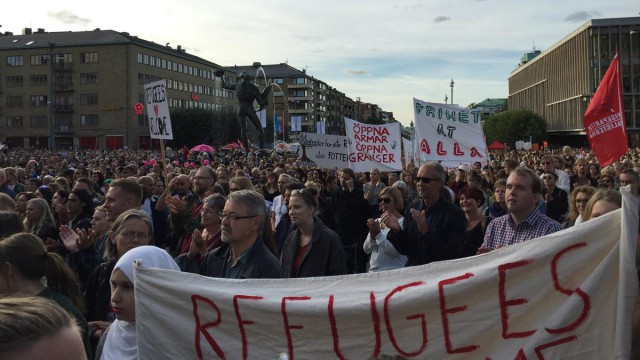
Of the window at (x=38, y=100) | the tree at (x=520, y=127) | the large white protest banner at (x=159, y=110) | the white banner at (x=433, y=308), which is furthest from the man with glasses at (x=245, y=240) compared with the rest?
the window at (x=38, y=100)

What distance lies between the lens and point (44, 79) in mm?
84688

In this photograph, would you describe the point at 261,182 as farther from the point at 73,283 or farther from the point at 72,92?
the point at 72,92

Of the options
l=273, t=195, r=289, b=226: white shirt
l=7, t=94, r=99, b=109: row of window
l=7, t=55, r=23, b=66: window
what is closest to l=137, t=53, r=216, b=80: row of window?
l=7, t=94, r=99, b=109: row of window

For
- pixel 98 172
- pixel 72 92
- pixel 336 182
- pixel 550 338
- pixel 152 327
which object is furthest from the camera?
pixel 72 92

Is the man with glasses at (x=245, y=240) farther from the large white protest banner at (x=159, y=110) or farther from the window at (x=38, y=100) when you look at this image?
the window at (x=38, y=100)

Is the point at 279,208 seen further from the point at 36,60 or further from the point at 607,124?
the point at 36,60

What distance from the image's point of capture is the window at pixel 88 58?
267 feet

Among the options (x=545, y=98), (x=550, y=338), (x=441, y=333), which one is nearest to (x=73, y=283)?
(x=441, y=333)

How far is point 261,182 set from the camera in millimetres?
12781

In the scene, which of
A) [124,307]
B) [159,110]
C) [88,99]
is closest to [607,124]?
[159,110]

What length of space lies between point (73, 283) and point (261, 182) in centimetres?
908

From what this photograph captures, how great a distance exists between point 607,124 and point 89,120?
270ft

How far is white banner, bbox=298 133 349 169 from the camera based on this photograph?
14016mm

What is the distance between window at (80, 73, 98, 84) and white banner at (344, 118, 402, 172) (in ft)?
250
